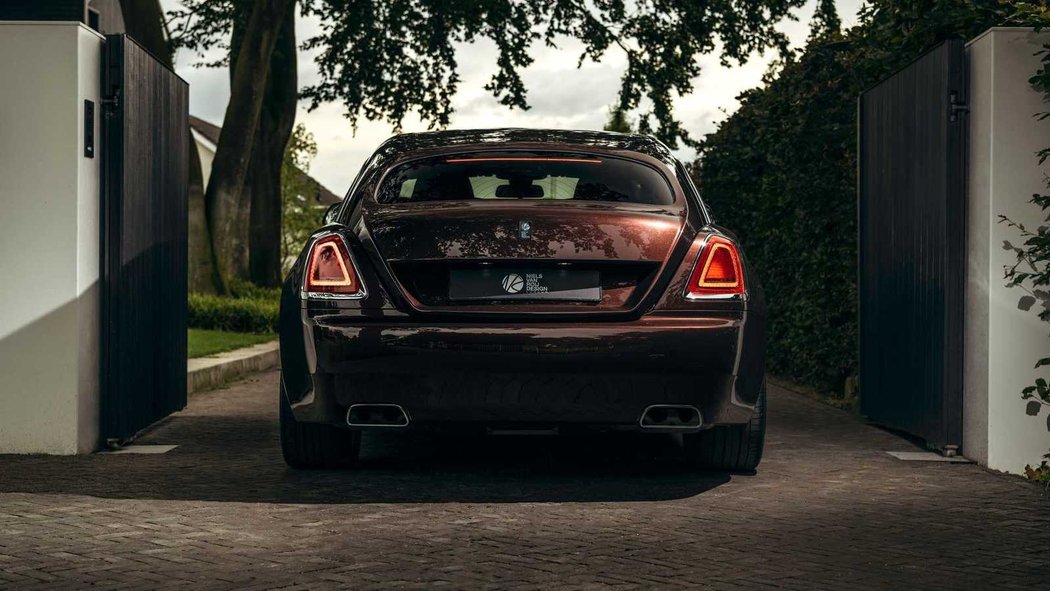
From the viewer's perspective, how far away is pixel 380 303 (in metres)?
6.28

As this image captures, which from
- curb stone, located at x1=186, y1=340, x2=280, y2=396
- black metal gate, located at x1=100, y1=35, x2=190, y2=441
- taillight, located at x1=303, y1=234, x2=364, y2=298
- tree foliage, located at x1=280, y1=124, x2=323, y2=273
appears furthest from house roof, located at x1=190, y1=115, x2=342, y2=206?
taillight, located at x1=303, y1=234, x2=364, y2=298

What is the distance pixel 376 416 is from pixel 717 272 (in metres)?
1.62

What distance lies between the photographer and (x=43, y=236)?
754 centimetres

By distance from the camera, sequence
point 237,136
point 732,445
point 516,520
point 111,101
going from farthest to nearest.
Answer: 1. point 237,136
2. point 111,101
3. point 732,445
4. point 516,520

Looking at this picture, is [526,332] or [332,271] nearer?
[526,332]

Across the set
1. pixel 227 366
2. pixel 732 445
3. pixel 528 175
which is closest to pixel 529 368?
pixel 528 175

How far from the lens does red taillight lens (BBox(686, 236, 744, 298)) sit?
6359mm

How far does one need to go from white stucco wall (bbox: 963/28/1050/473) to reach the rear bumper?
1.71 meters

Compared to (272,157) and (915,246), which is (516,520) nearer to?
(915,246)

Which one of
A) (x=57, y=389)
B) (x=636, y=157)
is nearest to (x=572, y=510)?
(x=636, y=157)

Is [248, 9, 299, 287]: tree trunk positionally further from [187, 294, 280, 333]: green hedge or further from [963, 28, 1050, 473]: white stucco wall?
[963, 28, 1050, 473]: white stucco wall

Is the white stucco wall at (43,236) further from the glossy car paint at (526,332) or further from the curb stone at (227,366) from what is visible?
the curb stone at (227,366)

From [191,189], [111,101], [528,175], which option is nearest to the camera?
[528,175]

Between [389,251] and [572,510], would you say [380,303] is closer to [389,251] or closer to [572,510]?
[389,251]
